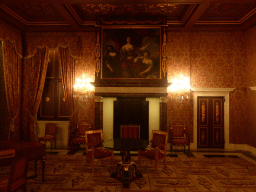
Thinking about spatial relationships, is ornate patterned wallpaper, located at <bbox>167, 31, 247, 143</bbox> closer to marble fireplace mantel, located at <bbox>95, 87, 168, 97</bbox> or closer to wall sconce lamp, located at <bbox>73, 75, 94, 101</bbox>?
marble fireplace mantel, located at <bbox>95, 87, 168, 97</bbox>

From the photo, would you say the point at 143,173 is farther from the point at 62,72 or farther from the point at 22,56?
the point at 22,56

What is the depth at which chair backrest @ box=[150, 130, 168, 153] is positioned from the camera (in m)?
5.65

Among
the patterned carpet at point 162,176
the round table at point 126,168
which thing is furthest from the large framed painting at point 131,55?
the round table at point 126,168

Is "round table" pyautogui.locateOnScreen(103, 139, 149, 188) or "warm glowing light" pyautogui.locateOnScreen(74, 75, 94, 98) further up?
"warm glowing light" pyautogui.locateOnScreen(74, 75, 94, 98)

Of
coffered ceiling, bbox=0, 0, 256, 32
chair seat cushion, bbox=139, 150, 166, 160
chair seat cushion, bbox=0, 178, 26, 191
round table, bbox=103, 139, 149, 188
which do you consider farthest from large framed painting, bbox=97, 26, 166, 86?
chair seat cushion, bbox=0, 178, 26, 191

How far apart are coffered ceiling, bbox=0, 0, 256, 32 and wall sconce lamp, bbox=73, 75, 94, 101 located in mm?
2009

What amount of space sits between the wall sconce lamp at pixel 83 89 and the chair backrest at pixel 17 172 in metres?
4.28

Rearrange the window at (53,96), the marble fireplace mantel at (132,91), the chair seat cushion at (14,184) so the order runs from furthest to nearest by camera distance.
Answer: the window at (53,96) → the marble fireplace mantel at (132,91) → the chair seat cushion at (14,184)

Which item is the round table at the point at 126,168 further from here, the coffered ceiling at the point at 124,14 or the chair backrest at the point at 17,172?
the coffered ceiling at the point at 124,14

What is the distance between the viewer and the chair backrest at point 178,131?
7.73 meters

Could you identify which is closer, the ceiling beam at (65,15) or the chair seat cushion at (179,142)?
the ceiling beam at (65,15)

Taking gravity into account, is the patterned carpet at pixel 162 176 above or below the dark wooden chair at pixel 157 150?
below

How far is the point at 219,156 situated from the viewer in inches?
277

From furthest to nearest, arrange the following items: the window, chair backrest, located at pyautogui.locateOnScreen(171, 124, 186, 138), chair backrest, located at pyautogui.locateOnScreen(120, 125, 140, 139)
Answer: the window
chair backrest, located at pyautogui.locateOnScreen(120, 125, 140, 139)
chair backrest, located at pyautogui.locateOnScreen(171, 124, 186, 138)
